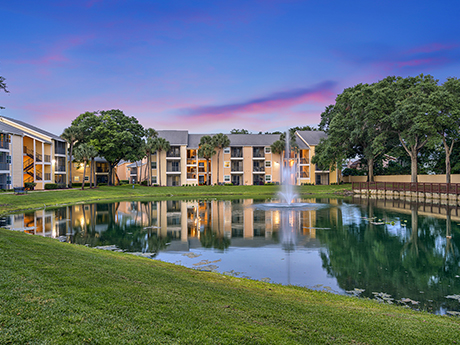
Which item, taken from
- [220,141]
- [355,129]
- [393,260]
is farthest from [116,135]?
[393,260]

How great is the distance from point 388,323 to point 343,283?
15.8ft

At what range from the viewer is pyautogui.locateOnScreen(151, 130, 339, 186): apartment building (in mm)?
71625

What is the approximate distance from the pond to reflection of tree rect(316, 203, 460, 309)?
4 cm

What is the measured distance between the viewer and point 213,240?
58.9ft

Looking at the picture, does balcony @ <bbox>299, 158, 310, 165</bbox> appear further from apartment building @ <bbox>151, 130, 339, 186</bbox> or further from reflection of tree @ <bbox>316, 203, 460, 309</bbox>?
reflection of tree @ <bbox>316, 203, 460, 309</bbox>

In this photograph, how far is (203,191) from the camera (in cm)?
6066

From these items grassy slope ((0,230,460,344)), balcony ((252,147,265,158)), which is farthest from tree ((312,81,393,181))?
grassy slope ((0,230,460,344))

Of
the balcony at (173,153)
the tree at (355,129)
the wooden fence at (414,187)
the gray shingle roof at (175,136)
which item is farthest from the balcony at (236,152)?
the wooden fence at (414,187)

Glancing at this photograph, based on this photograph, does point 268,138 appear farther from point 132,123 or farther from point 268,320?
point 268,320

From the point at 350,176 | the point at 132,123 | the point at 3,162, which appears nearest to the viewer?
the point at 3,162

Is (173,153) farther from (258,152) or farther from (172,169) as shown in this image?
(258,152)

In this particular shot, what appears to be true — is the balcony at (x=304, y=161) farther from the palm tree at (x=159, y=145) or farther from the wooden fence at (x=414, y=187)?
the palm tree at (x=159, y=145)

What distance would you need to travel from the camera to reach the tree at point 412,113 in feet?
141

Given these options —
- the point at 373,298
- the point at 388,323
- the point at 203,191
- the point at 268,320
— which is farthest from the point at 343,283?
the point at 203,191
